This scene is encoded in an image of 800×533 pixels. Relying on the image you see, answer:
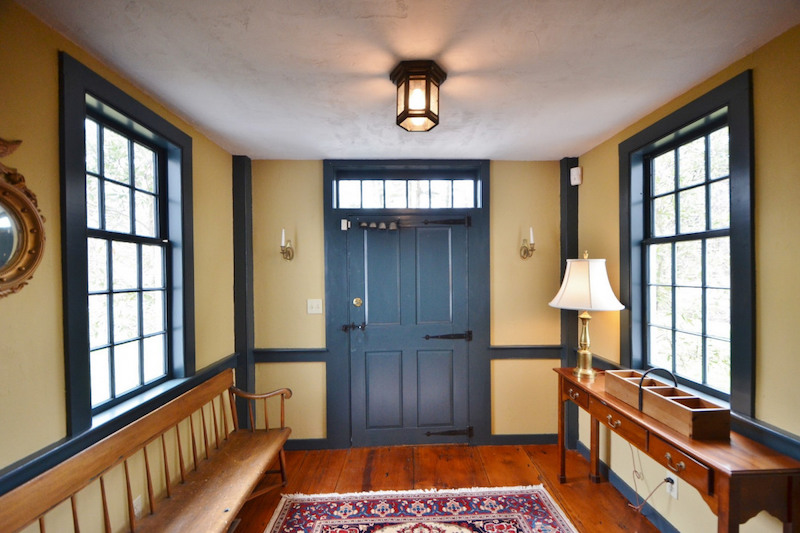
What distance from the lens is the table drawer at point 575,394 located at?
2.33 meters

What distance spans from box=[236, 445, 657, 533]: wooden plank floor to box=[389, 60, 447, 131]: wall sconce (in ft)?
8.41

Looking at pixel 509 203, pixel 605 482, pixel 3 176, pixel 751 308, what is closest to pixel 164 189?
pixel 3 176

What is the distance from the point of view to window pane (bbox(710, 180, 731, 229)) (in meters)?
1.84

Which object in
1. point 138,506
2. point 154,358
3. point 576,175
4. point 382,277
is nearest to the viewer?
point 138,506

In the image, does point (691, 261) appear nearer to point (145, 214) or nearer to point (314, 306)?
point (314, 306)

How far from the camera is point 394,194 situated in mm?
3232

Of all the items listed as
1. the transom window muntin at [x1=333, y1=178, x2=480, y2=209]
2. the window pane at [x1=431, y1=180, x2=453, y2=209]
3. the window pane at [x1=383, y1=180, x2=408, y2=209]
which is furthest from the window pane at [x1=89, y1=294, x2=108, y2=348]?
the window pane at [x1=431, y1=180, x2=453, y2=209]

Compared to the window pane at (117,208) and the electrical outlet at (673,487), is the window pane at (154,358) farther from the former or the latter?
the electrical outlet at (673,487)

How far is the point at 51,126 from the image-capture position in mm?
1435

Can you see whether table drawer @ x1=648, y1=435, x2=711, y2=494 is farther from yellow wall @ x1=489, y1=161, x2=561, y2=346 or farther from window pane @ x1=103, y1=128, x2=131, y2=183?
window pane @ x1=103, y1=128, x2=131, y2=183

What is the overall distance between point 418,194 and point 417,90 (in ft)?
5.22

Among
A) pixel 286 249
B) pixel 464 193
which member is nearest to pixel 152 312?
pixel 286 249

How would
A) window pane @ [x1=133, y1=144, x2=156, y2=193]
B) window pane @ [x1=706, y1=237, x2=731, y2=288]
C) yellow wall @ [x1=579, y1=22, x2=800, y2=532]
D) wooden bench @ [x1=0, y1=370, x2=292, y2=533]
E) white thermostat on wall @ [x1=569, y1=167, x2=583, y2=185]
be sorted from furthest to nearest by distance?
1. white thermostat on wall @ [x1=569, y1=167, x2=583, y2=185]
2. window pane @ [x1=133, y1=144, x2=156, y2=193]
3. window pane @ [x1=706, y1=237, x2=731, y2=288]
4. yellow wall @ [x1=579, y1=22, x2=800, y2=532]
5. wooden bench @ [x1=0, y1=370, x2=292, y2=533]

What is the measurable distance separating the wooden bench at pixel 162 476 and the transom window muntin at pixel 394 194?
1778 millimetres
